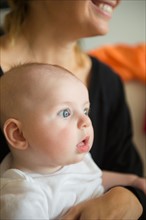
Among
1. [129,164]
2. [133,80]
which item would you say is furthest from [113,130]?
[133,80]

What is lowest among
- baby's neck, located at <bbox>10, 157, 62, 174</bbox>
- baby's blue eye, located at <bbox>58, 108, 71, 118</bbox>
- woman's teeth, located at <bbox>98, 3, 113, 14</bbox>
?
baby's neck, located at <bbox>10, 157, 62, 174</bbox>

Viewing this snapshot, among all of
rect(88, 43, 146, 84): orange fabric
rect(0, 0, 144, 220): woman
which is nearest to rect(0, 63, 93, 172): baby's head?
rect(0, 0, 144, 220): woman

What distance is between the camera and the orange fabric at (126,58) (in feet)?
3.96

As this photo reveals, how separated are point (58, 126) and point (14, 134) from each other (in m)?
0.08

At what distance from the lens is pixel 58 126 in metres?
0.63

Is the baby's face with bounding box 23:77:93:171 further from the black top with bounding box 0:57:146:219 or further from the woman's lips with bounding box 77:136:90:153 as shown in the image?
the black top with bounding box 0:57:146:219

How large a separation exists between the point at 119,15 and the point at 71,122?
0.39 m

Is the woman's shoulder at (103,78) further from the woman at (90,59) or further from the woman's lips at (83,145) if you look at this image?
the woman's lips at (83,145)

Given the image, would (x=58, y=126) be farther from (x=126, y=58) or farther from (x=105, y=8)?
(x=126, y=58)

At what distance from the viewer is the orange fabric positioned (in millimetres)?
1207

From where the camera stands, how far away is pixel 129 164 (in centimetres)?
109

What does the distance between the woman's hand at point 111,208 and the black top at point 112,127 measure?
30 centimetres

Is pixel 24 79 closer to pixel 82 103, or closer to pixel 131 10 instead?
pixel 82 103

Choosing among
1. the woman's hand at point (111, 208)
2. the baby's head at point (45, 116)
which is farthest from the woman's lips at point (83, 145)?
the woman's hand at point (111, 208)
